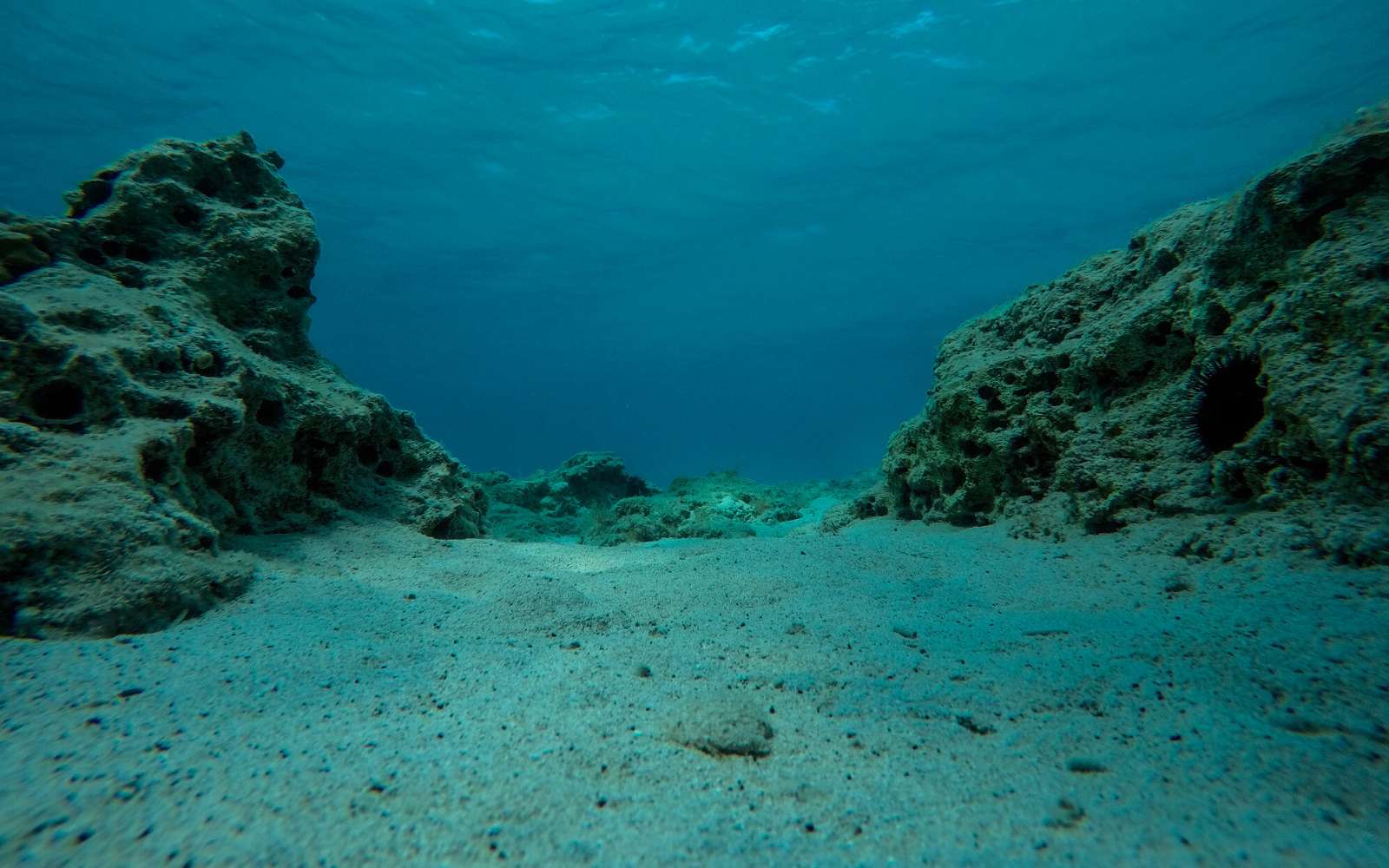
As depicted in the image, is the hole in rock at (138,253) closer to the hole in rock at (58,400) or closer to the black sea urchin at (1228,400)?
the hole in rock at (58,400)

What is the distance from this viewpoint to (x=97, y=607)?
299cm

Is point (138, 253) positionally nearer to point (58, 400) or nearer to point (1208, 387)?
point (58, 400)

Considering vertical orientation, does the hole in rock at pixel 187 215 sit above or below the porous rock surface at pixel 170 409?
above

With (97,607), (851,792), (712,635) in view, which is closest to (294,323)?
(97,607)

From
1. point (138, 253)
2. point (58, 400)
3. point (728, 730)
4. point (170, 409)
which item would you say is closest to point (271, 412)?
point (170, 409)

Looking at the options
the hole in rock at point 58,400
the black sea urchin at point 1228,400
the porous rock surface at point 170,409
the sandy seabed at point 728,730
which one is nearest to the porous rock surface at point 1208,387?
the black sea urchin at point 1228,400

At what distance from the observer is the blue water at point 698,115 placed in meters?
22.8

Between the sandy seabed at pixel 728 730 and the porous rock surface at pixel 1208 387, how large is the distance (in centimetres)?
70

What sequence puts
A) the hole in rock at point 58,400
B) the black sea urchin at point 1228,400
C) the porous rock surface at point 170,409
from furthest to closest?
the black sea urchin at point 1228,400 → the hole in rock at point 58,400 → the porous rock surface at point 170,409

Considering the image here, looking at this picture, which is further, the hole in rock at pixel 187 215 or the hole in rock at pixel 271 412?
the hole in rock at pixel 187 215

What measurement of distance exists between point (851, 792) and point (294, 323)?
7216mm

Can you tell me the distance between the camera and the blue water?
22.8m

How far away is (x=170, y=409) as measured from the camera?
4539mm

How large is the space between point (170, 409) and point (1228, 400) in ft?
26.6
